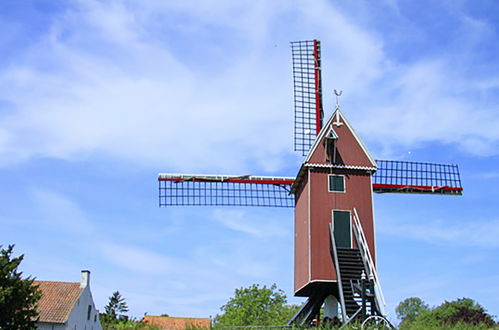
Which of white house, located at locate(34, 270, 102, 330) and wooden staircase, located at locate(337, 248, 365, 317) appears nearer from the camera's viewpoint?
wooden staircase, located at locate(337, 248, 365, 317)

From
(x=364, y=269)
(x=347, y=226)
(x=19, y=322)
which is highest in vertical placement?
(x=347, y=226)

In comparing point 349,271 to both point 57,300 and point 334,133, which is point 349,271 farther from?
point 57,300

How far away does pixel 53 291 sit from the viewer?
135 feet

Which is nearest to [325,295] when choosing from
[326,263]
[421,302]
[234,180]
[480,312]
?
[326,263]

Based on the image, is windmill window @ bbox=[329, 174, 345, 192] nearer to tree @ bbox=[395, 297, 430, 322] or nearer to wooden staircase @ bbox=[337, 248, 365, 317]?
wooden staircase @ bbox=[337, 248, 365, 317]

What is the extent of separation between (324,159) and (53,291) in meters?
25.0

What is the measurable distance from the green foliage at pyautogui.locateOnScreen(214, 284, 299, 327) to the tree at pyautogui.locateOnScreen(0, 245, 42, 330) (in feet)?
86.5

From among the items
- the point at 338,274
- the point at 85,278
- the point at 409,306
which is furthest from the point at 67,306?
the point at 409,306

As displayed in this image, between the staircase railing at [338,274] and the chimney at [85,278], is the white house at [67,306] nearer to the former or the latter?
the chimney at [85,278]

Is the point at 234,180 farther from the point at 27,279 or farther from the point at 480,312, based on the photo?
the point at 480,312

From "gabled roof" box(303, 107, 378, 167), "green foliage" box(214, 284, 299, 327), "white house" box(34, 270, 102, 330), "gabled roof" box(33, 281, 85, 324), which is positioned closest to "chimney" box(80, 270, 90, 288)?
"white house" box(34, 270, 102, 330)

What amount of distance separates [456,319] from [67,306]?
79.8ft

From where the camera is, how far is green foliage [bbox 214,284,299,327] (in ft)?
170

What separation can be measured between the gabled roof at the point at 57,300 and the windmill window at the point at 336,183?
71.7 feet
